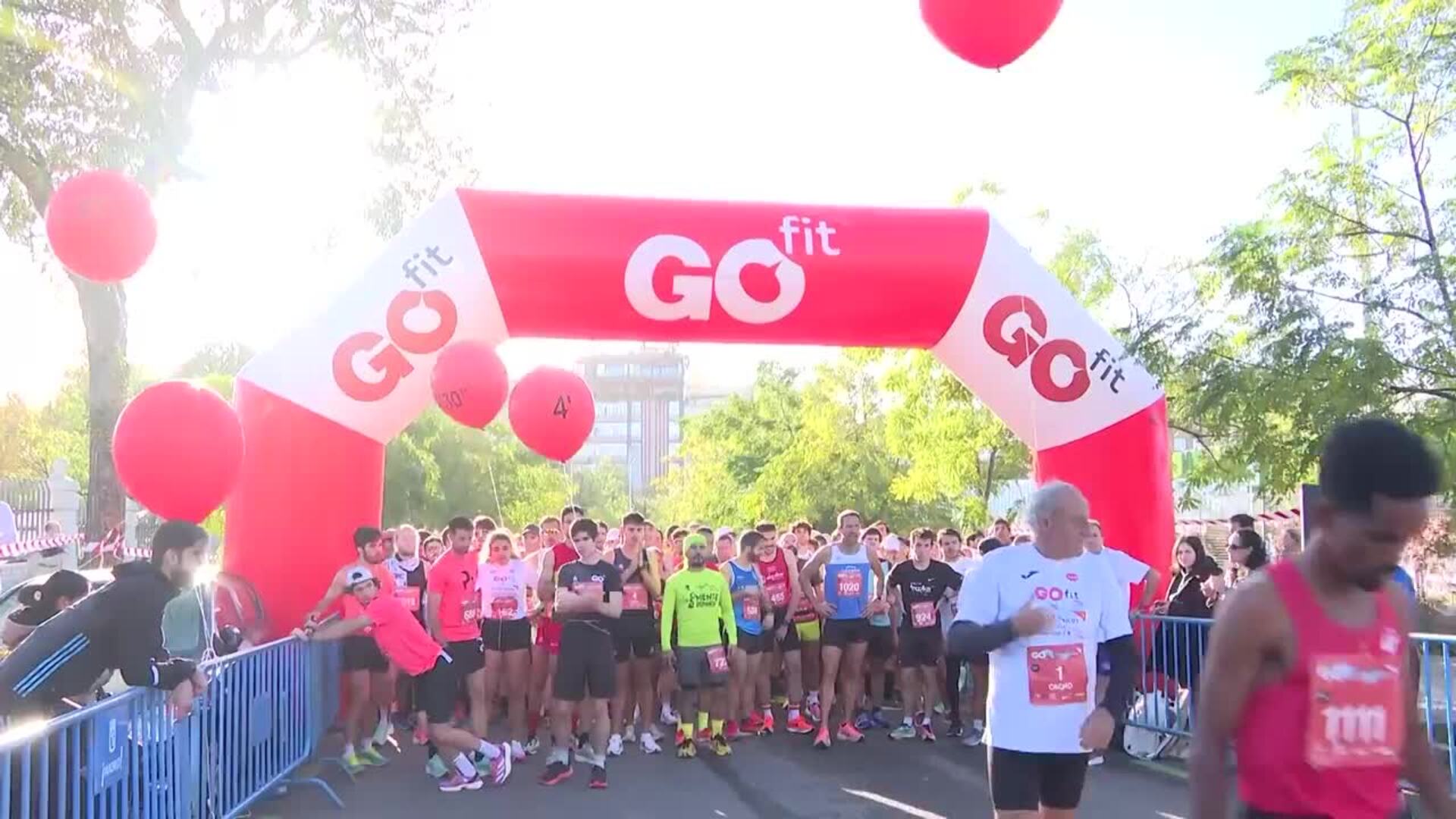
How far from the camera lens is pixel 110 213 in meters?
7.05

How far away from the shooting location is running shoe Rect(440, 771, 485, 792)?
8.06 meters

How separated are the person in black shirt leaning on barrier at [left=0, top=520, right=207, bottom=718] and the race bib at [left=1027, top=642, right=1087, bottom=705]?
3531mm

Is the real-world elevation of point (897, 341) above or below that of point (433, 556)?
above

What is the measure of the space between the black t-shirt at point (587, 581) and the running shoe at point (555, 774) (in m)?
0.99

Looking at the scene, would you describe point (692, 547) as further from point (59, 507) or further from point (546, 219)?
point (59, 507)

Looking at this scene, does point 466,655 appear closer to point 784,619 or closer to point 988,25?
point 784,619

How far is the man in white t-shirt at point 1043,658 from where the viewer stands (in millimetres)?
4250

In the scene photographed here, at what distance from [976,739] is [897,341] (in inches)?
129

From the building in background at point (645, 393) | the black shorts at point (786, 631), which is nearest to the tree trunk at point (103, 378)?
the black shorts at point (786, 631)

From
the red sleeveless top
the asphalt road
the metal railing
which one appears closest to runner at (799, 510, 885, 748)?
the asphalt road

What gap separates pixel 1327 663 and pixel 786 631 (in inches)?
308

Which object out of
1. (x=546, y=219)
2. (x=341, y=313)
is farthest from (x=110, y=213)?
(x=546, y=219)

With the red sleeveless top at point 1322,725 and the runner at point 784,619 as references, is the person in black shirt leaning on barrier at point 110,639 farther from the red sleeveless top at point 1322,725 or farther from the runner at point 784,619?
the runner at point 784,619

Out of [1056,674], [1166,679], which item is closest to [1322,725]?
[1056,674]
